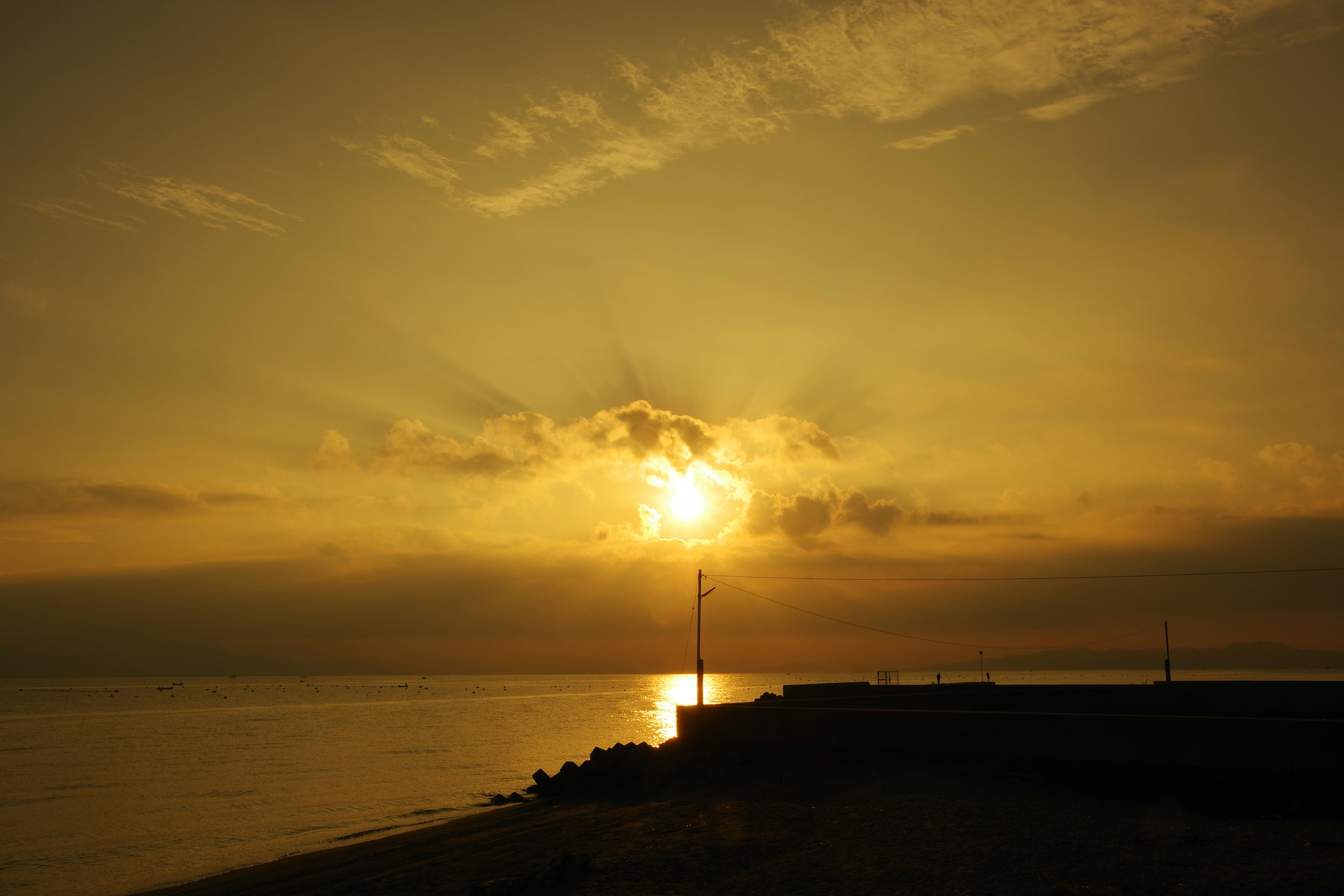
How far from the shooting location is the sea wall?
17.6 metres

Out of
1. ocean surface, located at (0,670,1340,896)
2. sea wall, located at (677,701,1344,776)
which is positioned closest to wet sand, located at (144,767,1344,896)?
sea wall, located at (677,701,1344,776)

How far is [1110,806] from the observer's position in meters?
17.5

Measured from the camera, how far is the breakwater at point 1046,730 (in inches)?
699

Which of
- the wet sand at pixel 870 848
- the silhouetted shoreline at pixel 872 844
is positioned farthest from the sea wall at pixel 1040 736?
the wet sand at pixel 870 848

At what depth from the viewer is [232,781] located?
45875 millimetres

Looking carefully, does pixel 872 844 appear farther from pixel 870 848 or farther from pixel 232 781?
pixel 232 781

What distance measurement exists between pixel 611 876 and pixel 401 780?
34.0m

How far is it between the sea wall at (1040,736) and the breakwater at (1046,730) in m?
0.02

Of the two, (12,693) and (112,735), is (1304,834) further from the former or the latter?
(12,693)

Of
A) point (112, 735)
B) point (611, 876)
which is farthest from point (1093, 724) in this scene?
point (112, 735)

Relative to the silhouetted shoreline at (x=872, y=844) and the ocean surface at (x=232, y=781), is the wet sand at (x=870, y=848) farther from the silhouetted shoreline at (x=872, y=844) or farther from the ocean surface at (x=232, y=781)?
the ocean surface at (x=232, y=781)

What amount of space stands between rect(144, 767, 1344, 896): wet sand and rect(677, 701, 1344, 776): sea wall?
3.40ft

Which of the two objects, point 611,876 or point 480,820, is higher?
point 611,876

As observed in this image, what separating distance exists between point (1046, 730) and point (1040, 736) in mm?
221
